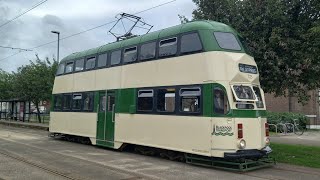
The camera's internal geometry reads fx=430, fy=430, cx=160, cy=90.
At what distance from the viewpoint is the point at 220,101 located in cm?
1255

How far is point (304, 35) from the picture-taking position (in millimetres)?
14289

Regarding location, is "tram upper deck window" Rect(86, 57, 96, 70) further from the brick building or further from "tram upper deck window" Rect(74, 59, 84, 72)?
the brick building

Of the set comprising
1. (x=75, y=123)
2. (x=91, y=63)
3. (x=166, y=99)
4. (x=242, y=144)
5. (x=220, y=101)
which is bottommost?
(x=242, y=144)

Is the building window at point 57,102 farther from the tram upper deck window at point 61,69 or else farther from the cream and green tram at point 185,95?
the cream and green tram at point 185,95

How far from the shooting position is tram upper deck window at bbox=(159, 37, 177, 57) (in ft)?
46.9

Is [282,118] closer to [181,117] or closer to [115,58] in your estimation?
[115,58]

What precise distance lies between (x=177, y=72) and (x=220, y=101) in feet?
6.82

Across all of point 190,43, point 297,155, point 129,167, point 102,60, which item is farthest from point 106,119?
point 297,155

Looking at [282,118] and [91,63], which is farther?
[282,118]

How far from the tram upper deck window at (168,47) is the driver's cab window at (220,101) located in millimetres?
2402

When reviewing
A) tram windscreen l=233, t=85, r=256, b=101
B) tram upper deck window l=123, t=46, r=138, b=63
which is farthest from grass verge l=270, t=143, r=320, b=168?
tram upper deck window l=123, t=46, r=138, b=63

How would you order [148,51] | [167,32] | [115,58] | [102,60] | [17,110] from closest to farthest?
[167,32], [148,51], [115,58], [102,60], [17,110]

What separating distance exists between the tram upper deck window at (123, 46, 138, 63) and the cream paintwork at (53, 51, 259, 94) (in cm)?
28

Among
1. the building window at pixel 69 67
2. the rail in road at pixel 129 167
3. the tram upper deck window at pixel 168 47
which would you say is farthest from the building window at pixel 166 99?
the building window at pixel 69 67
